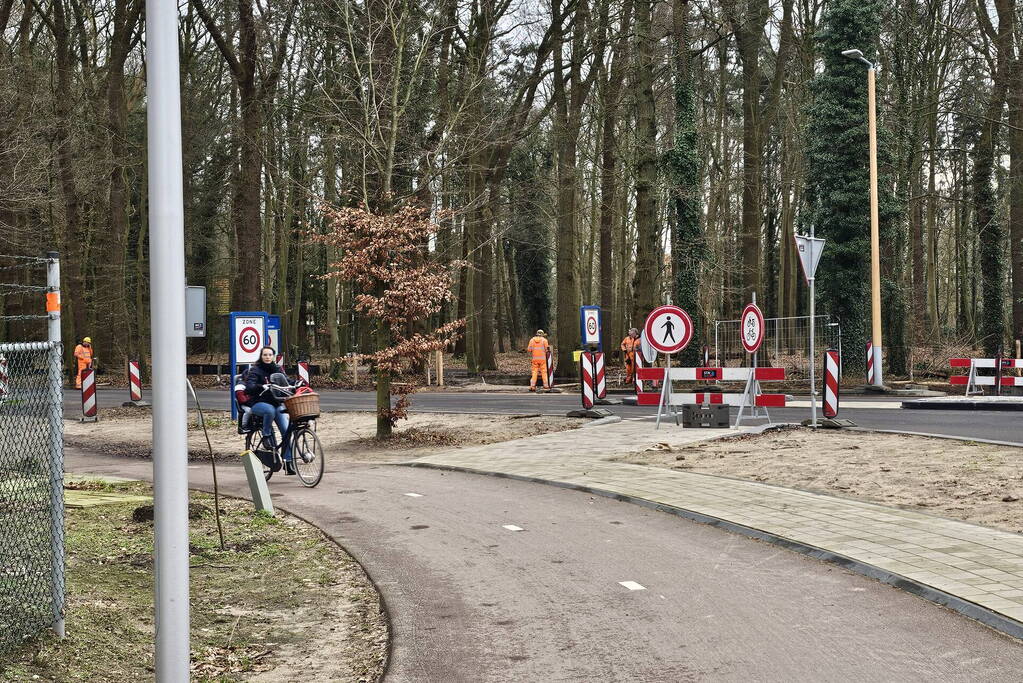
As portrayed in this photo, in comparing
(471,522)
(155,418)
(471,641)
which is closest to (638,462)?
(471,522)

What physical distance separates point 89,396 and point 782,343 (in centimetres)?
1736

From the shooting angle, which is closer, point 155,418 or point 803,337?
point 155,418

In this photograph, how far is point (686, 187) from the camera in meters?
30.7

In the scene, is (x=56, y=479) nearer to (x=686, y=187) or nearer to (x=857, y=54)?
(x=857, y=54)

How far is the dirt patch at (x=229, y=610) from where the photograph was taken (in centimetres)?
542

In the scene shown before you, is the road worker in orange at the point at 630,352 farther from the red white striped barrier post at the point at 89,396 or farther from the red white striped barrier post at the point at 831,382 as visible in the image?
the red white striped barrier post at the point at 89,396

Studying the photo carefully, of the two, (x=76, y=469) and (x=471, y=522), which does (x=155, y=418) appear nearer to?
(x=471, y=522)

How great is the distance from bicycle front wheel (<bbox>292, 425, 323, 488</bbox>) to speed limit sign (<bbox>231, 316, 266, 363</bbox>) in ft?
28.4

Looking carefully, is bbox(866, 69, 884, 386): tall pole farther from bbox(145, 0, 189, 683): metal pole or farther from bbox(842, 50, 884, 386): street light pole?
bbox(145, 0, 189, 683): metal pole

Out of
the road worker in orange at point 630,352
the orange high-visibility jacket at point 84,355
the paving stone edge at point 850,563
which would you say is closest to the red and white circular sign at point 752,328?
the paving stone edge at point 850,563

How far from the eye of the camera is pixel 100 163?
35.9 meters

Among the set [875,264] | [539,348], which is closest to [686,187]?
[539,348]

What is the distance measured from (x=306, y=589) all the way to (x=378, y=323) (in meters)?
10.7

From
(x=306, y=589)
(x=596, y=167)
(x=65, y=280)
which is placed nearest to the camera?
(x=306, y=589)
